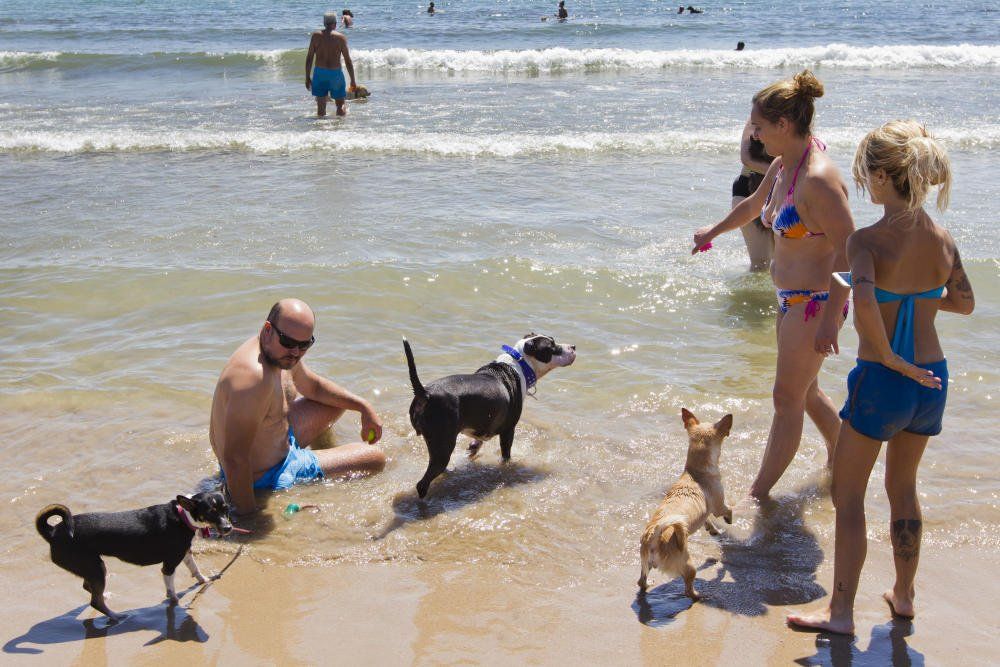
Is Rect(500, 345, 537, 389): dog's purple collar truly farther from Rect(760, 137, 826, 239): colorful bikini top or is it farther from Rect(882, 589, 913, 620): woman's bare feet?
Rect(882, 589, 913, 620): woman's bare feet

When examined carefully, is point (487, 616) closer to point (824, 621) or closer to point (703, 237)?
point (824, 621)

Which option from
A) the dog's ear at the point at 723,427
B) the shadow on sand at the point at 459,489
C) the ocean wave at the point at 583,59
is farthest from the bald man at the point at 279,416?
the ocean wave at the point at 583,59

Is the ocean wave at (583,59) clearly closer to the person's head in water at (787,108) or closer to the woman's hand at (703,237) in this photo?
the woman's hand at (703,237)

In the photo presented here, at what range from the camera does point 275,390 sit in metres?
4.90

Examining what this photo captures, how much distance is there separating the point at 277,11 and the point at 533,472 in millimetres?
29980

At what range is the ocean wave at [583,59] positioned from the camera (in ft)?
68.5

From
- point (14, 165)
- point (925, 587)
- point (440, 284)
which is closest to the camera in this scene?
point (925, 587)

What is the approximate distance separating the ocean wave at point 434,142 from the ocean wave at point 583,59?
7838 mm

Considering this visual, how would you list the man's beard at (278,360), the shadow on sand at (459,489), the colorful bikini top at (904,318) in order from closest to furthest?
1. the colorful bikini top at (904,318)
2. the man's beard at (278,360)
3. the shadow on sand at (459,489)

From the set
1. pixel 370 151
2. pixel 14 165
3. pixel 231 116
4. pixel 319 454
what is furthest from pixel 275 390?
pixel 231 116

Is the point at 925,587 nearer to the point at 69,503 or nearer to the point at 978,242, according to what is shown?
the point at 69,503

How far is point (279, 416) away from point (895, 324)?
3.14 meters

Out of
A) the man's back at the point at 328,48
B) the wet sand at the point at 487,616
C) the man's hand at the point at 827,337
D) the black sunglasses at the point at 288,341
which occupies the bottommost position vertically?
the wet sand at the point at 487,616

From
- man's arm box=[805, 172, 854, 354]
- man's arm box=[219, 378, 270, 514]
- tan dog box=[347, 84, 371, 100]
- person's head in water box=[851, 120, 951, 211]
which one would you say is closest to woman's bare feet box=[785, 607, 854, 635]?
man's arm box=[805, 172, 854, 354]
